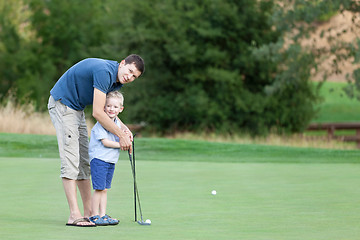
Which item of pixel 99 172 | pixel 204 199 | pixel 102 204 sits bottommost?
pixel 204 199

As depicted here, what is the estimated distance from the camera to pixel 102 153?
636 cm

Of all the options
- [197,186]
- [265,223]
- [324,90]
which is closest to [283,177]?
[197,186]

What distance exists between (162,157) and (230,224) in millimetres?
7313

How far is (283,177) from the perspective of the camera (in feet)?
32.0

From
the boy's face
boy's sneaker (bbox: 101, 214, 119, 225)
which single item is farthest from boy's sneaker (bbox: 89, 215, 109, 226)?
the boy's face

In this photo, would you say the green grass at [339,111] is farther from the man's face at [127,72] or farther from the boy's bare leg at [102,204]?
the man's face at [127,72]

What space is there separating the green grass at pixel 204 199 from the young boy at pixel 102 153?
314 millimetres

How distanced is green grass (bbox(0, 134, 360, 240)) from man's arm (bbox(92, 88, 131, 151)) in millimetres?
733

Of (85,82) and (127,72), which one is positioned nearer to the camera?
(127,72)

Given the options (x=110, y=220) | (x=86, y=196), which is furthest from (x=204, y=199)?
(x=110, y=220)

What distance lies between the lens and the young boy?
6344 mm

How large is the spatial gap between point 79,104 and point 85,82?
249 mm

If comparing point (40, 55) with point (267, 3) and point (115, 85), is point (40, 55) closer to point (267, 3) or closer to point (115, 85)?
point (267, 3)

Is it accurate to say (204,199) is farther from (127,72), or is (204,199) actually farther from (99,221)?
(127,72)
